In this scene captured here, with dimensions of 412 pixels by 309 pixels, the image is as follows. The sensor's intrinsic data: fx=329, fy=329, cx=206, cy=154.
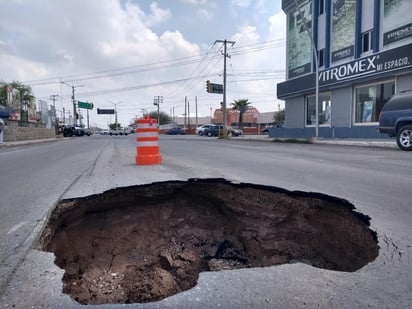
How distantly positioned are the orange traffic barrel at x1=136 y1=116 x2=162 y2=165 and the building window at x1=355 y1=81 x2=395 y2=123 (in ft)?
56.9

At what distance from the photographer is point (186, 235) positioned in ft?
15.2

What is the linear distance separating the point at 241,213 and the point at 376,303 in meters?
2.76

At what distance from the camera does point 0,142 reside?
2464 centimetres

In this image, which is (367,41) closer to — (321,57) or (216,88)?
(321,57)

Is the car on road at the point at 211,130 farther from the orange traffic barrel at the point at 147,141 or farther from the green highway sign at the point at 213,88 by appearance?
the orange traffic barrel at the point at 147,141

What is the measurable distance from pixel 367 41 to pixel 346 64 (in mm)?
2085

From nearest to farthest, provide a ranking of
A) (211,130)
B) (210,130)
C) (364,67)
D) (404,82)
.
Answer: (404,82) < (364,67) < (211,130) < (210,130)

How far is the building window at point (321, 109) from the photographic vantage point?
2552cm

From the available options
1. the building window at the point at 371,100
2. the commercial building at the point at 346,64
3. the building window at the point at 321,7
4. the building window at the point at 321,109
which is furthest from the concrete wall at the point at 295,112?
the building window at the point at 321,7

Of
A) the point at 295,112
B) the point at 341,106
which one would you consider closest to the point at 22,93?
the point at 295,112

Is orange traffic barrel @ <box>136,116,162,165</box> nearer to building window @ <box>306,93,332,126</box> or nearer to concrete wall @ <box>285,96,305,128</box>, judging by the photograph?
building window @ <box>306,93,332,126</box>

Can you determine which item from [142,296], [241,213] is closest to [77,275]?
[142,296]

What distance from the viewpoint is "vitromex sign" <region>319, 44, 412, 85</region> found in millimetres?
17984

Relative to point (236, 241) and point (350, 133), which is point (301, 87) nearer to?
point (350, 133)
